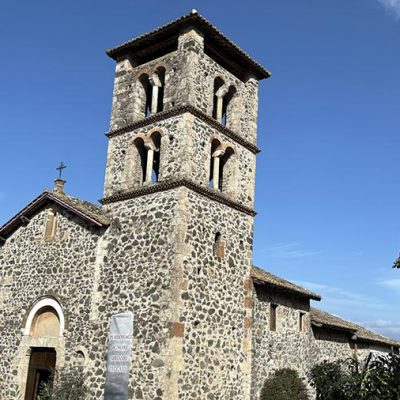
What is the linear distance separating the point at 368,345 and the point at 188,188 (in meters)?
16.4

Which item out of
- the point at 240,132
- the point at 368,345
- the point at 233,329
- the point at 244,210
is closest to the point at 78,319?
the point at 233,329

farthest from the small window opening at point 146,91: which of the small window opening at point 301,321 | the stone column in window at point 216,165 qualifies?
the small window opening at point 301,321

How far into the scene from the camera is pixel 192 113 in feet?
60.5

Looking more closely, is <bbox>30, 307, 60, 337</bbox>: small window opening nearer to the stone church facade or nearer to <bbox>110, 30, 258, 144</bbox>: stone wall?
the stone church facade

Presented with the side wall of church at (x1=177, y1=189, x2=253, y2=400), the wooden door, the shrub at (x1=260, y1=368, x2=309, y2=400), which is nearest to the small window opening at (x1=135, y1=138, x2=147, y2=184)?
the side wall of church at (x1=177, y1=189, x2=253, y2=400)

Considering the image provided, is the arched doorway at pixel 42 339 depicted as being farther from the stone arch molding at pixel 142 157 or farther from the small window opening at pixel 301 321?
the small window opening at pixel 301 321

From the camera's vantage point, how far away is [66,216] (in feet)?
65.9

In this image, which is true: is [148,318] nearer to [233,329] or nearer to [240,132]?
[233,329]

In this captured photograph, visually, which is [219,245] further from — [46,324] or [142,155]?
[46,324]

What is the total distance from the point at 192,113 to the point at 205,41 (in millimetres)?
3207

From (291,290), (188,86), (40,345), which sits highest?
(188,86)

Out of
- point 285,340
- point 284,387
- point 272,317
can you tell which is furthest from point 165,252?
point 285,340

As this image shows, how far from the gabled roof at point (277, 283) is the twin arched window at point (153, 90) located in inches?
279

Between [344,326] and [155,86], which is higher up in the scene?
[155,86]
